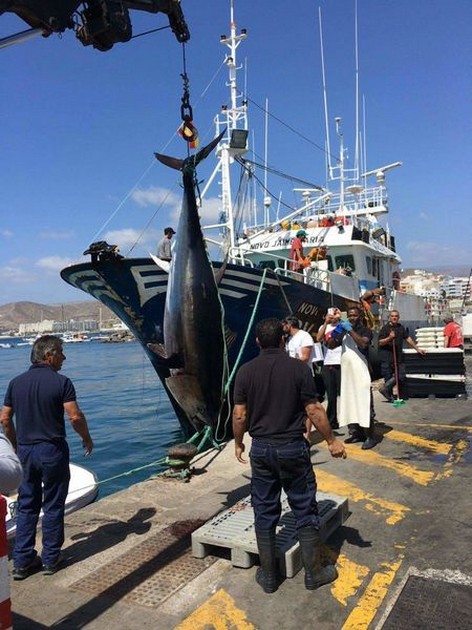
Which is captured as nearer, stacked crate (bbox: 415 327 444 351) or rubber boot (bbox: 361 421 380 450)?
rubber boot (bbox: 361 421 380 450)

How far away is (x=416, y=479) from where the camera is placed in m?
4.88

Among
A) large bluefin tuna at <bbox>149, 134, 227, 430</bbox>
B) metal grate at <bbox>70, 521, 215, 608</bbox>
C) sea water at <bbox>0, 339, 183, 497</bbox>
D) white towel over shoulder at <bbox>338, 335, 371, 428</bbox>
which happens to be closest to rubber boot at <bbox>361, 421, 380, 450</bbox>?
white towel over shoulder at <bbox>338, 335, 371, 428</bbox>

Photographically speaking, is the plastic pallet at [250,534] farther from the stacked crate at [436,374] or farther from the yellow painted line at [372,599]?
the stacked crate at [436,374]

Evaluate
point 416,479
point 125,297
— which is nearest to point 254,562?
point 416,479

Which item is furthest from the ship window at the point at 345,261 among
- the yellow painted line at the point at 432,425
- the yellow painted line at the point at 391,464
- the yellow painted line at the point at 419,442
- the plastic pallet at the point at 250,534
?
the plastic pallet at the point at 250,534

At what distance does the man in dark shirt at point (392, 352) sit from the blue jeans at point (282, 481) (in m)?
5.36

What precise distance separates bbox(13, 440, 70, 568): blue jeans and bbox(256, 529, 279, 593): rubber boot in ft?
4.59

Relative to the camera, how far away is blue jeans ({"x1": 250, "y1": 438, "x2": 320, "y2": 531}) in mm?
3037

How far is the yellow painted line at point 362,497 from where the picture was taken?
13.3 ft

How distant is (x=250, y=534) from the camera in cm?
343

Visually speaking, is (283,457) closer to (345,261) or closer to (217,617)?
(217,617)

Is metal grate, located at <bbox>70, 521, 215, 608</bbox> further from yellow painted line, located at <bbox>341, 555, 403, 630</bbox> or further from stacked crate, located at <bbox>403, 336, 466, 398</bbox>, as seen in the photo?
stacked crate, located at <bbox>403, 336, 466, 398</bbox>

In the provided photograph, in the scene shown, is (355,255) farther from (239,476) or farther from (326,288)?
(239,476)

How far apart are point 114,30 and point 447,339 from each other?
34.2 ft
